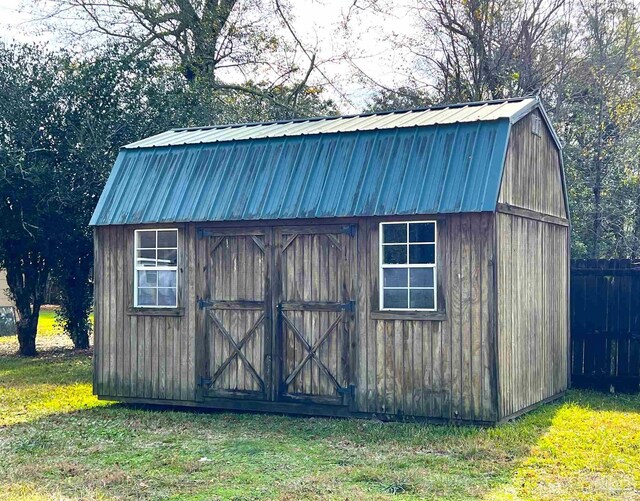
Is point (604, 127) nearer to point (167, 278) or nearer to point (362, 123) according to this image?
point (362, 123)

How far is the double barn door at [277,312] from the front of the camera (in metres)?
11.2

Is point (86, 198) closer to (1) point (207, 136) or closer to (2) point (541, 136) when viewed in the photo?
(1) point (207, 136)

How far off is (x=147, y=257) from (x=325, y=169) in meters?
2.93

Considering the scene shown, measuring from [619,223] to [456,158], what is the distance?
33.1ft

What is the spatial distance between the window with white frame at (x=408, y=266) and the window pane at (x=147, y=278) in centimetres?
339

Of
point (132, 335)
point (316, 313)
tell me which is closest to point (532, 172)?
point (316, 313)

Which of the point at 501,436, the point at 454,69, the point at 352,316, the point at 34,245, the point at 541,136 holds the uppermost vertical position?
the point at 454,69

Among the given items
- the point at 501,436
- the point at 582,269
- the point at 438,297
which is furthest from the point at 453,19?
the point at 501,436

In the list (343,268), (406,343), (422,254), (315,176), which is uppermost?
(315,176)

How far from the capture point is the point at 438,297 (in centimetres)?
1052

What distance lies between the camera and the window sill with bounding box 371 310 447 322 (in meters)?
10.5

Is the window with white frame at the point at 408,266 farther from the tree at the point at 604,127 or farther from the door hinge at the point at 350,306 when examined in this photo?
the tree at the point at 604,127

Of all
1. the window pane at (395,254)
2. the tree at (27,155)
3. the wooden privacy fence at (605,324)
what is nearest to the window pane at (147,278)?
the window pane at (395,254)

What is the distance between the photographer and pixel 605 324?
13531 millimetres
